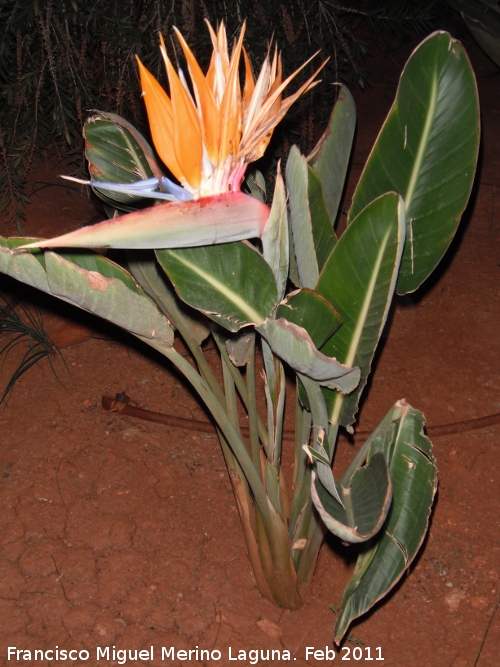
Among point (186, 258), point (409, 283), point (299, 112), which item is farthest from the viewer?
point (299, 112)

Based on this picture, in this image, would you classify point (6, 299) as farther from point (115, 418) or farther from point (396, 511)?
point (396, 511)

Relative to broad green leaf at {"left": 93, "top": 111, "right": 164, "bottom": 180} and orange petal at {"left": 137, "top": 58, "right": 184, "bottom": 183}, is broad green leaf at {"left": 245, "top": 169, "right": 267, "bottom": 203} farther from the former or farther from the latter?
orange petal at {"left": 137, "top": 58, "right": 184, "bottom": 183}

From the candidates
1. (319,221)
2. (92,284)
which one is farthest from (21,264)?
(319,221)

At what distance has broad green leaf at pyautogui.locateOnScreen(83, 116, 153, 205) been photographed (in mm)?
1032

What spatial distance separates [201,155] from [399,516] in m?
0.57

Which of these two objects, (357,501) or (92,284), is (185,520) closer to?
(357,501)

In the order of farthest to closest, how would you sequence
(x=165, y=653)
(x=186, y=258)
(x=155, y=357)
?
1. (x=155, y=357)
2. (x=165, y=653)
3. (x=186, y=258)

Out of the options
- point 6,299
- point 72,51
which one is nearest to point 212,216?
point 6,299

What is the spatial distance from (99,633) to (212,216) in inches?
33.8

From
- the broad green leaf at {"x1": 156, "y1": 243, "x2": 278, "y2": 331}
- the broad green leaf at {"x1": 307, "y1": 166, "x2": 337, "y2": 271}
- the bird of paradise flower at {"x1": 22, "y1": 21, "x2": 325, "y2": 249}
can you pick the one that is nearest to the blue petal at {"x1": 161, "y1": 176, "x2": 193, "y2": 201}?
the bird of paradise flower at {"x1": 22, "y1": 21, "x2": 325, "y2": 249}

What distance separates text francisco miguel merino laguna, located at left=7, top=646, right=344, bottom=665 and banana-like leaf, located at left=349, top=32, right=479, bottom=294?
71cm

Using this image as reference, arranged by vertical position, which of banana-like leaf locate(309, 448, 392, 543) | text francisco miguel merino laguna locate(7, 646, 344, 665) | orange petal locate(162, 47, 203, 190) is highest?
orange petal locate(162, 47, 203, 190)

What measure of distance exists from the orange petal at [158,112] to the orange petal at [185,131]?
0.05 feet

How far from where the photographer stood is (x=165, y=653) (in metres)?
1.18
